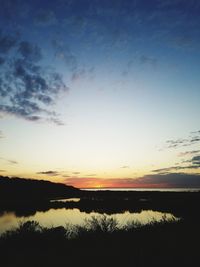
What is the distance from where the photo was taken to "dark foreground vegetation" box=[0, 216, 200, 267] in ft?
29.6

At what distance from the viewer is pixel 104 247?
35.4 feet

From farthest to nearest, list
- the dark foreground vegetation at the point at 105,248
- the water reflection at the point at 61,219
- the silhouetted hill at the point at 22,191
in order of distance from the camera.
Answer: the silhouetted hill at the point at 22,191 → the water reflection at the point at 61,219 → the dark foreground vegetation at the point at 105,248

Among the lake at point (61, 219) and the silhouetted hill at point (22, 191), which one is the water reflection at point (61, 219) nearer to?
the lake at point (61, 219)

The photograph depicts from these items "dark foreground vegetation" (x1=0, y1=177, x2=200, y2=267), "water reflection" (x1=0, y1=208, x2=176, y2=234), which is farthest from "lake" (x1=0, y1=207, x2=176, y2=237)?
"dark foreground vegetation" (x1=0, y1=177, x2=200, y2=267)

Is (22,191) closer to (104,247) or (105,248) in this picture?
(104,247)

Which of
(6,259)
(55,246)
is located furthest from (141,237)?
(6,259)

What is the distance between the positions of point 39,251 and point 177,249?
5.45 metres

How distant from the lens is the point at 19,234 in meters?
13.8

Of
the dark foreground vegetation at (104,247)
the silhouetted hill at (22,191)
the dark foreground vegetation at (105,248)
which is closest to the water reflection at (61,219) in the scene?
the dark foreground vegetation at (105,248)

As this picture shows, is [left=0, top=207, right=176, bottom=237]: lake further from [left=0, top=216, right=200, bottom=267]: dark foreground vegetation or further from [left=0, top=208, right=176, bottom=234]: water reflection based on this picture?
[left=0, top=216, right=200, bottom=267]: dark foreground vegetation

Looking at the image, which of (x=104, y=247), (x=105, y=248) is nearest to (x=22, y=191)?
(x=104, y=247)

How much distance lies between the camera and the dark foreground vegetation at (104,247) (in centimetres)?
903

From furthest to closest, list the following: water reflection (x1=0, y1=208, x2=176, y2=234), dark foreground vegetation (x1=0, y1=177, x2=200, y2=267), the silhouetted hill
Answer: the silhouetted hill
water reflection (x1=0, y1=208, x2=176, y2=234)
dark foreground vegetation (x1=0, y1=177, x2=200, y2=267)

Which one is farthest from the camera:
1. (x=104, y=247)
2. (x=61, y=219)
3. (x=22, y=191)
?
(x=22, y=191)
